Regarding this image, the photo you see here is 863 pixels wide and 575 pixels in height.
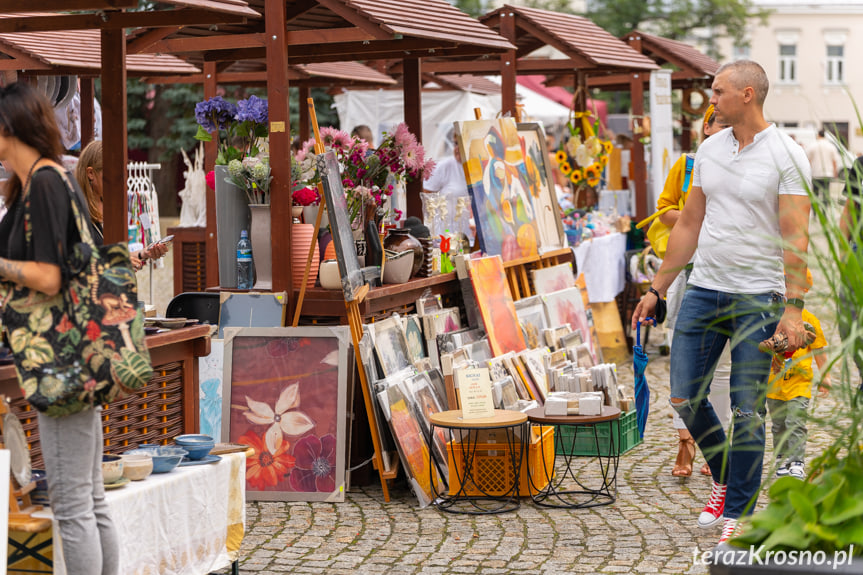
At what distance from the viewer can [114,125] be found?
4.39 meters

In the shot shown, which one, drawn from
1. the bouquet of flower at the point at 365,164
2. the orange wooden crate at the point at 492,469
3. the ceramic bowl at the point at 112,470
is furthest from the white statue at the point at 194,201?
the ceramic bowl at the point at 112,470

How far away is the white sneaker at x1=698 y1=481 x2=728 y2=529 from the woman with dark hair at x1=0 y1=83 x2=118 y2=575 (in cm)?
261

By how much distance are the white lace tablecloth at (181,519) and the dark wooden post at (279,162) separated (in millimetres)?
1518

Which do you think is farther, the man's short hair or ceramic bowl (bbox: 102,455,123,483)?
the man's short hair

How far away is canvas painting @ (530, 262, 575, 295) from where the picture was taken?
783 cm

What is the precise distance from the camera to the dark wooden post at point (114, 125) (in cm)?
438

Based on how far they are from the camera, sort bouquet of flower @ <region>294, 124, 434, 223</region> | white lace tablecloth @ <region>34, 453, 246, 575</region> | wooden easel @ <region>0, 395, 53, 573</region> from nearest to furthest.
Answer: wooden easel @ <region>0, 395, 53, 573</region>
white lace tablecloth @ <region>34, 453, 246, 575</region>
bouquet of flower @ <region>294, 124, 434, 223</region>

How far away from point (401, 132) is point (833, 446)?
3937 millimetres

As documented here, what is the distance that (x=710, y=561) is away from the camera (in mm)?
2650

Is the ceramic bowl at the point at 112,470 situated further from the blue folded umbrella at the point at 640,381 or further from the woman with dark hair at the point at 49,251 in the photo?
the blue folded umbrella at the point at 640,381

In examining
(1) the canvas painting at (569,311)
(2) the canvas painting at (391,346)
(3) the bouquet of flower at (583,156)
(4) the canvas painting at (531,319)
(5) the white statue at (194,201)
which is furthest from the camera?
(5) the white statue at (194,201)

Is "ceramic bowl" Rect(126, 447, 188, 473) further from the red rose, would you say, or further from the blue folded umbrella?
the blue folded umbrella

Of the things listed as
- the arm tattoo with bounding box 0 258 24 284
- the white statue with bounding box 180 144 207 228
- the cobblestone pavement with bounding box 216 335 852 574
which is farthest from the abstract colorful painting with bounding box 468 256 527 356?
the white statue with bounding box 180 144 207 228

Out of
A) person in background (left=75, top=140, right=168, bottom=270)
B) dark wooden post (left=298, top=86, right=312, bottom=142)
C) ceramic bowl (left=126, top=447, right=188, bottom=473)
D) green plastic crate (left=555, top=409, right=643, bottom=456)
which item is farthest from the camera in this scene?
dark wooden post (left=298, top=86, right=312, bottom=142)
